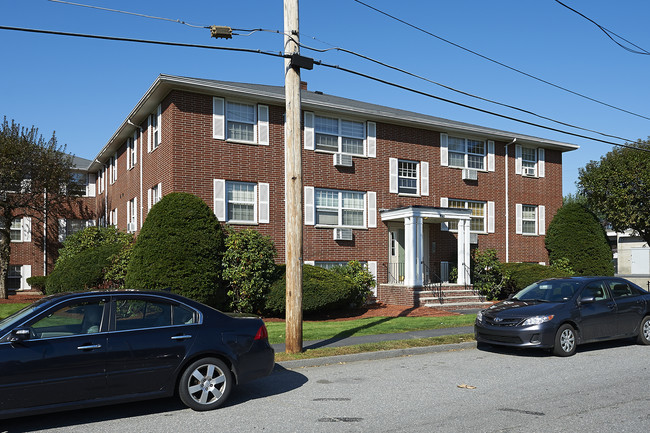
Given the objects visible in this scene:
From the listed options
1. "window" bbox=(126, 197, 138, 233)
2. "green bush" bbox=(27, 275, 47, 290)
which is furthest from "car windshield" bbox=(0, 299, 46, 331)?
"green bush" bbox=(27, 275, 47, 290)

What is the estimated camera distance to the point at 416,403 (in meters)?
6.95

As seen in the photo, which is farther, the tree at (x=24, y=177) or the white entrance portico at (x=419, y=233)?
the tree at (x=24, y=177)

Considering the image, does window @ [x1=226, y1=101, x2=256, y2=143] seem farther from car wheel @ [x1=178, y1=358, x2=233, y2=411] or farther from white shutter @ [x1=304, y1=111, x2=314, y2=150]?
car wheel @ [x1=178, y1=358, x2=233, y2=411]

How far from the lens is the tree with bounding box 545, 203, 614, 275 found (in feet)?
82.2

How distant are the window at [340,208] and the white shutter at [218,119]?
4152mm

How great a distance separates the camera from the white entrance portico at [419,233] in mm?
20656

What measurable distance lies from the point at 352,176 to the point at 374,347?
11.4m

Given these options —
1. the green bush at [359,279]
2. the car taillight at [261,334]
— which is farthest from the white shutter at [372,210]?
the car taillight at [261,334]

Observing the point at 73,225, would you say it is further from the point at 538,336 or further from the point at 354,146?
the point at 538,336

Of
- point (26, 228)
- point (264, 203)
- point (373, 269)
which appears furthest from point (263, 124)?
point (26, 228)

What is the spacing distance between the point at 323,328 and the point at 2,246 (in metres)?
20.3

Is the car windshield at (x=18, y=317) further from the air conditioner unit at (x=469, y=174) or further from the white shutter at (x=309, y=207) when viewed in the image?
the air conditioner unit at (x=469, y=174)

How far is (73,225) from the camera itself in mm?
31719

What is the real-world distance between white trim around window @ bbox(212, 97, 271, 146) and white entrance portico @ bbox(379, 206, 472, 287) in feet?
18.7
